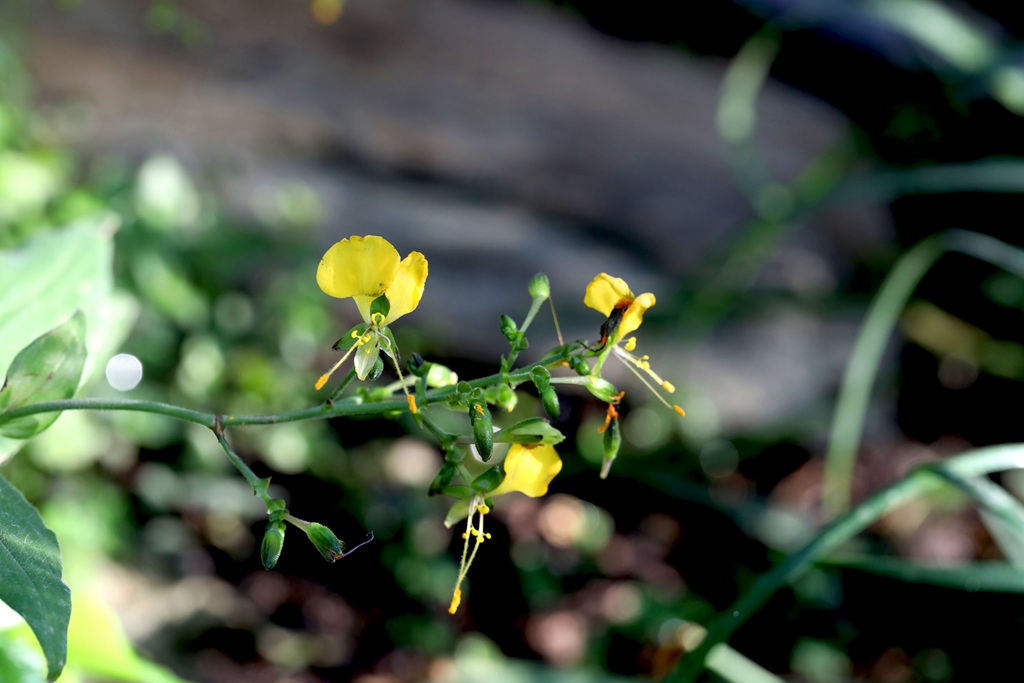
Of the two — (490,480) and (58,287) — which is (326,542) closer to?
(490,480)

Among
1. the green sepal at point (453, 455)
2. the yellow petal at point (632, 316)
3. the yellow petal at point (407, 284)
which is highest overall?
the yellow petal at point (632, 316)

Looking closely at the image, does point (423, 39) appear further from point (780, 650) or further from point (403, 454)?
point (780, 650)

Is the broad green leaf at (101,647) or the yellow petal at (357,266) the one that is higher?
the yellow petal at (357,266)

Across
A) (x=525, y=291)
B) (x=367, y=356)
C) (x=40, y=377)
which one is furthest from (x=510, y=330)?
(x=525, y=291)

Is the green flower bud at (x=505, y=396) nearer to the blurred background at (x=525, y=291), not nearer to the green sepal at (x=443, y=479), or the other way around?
the green sepal at (x=443, y=479)

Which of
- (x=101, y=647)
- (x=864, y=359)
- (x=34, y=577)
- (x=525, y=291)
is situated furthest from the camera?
(x=525, y=291)

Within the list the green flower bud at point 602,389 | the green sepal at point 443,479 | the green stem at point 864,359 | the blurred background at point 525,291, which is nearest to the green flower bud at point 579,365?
the green flower bud at point 602,389

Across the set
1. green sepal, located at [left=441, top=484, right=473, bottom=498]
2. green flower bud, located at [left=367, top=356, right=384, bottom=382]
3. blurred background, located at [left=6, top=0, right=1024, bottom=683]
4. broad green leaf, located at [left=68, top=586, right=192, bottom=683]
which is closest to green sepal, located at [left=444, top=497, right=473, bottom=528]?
green sepal, located at [left=441, top=484, right=473, bottom=498]

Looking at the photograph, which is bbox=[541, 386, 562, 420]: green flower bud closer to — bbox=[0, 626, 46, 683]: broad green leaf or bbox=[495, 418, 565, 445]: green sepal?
bbox=[495, 418, 565, 445]: green sepal
